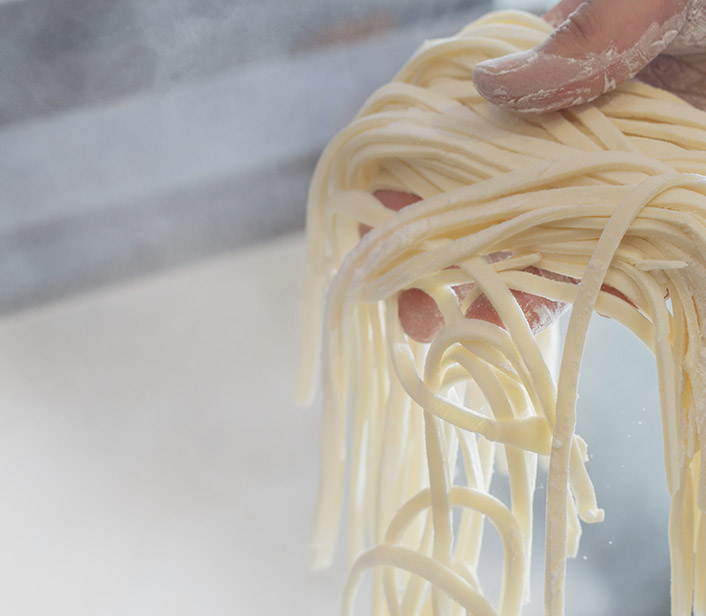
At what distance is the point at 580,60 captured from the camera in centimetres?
56

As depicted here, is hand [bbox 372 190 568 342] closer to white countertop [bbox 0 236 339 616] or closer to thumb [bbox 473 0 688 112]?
thumb [bbox 473 0 688 112]

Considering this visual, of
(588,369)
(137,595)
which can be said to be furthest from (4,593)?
(588,369)

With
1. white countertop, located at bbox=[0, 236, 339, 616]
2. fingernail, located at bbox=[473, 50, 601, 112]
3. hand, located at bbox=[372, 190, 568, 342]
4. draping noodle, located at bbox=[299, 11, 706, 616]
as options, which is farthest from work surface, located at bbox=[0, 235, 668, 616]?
fingernail, located at bbox=[473, 50, 601, 112]

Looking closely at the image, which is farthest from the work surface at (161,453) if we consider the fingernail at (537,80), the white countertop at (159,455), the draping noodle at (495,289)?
the fingernail at (537,80)

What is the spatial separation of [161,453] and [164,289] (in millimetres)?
237

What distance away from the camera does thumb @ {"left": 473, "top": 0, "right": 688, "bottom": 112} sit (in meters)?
0.56

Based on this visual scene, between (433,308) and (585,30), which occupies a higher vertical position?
(585,30)

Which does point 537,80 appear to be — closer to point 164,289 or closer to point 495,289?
point 495,289

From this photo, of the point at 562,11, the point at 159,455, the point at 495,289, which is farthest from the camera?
the point at 159,455

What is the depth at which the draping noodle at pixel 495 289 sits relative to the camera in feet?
1.63

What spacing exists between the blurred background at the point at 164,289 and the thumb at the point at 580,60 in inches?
23.2

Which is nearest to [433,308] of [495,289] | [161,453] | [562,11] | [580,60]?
[495,289]

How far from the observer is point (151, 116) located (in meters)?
1.09

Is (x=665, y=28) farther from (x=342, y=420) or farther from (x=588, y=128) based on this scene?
(x=342, y=420)
